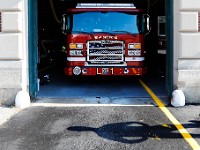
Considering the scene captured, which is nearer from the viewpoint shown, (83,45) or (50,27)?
(83,45)

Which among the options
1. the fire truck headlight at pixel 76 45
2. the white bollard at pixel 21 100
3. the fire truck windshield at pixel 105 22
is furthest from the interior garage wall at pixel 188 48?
the white bollard at pixel 21 100

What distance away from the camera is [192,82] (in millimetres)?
8445

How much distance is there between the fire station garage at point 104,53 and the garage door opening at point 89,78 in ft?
0.09

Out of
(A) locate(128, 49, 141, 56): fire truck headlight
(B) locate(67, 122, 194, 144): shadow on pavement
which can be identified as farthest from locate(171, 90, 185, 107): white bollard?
(A) locate(128, 49, 141, 56): fire truck headlight

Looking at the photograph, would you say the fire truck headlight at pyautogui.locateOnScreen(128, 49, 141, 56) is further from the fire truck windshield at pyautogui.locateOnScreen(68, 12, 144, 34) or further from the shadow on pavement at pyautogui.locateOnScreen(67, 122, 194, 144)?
the shadow on pavement at pyautogui.locateOnScreen(67, 122, 194, 144)

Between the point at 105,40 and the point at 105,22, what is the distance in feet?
1.96

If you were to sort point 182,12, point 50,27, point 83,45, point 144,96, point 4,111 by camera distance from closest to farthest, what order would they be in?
point 4,111 → point 182,12 → point 144,96 → point 83,45 → point 50,27

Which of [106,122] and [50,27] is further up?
[50,27]

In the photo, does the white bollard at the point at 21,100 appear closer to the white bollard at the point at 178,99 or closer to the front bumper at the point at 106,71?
the front bumper at the point at 106,71

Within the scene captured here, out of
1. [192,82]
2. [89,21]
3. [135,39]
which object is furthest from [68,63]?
[192,82]

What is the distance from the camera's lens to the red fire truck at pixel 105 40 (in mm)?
10680

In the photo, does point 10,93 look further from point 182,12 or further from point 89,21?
point 182,12

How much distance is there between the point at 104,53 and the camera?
10703 millimetres

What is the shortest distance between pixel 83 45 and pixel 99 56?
23.6 inches
